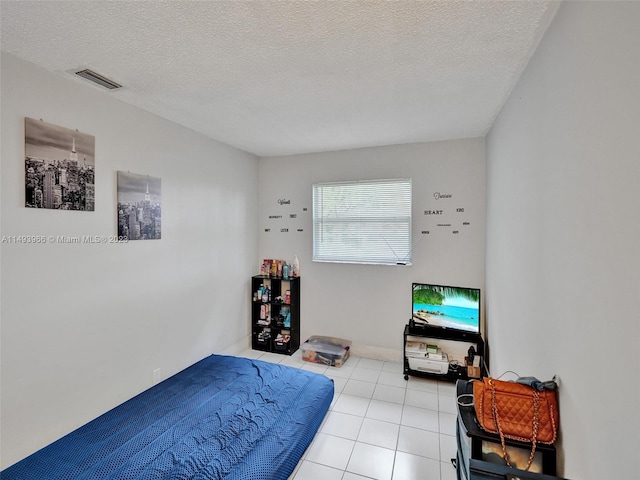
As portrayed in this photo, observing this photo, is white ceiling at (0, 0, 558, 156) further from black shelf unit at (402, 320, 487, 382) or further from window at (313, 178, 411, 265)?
black shelf unit at (402, 320, 487, 382)

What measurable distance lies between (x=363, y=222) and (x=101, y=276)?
8.67 feet

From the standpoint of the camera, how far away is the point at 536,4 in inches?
52.0

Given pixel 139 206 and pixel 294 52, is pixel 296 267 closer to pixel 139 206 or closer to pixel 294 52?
pixel 139 206

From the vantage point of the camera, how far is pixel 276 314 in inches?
158

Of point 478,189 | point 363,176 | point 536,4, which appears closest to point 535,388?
point 536,4

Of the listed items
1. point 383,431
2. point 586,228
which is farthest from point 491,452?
point 383,431

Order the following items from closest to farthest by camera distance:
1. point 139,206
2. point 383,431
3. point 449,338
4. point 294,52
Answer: point 294,52 < point 383,431 < point 139,206 < point 449,338

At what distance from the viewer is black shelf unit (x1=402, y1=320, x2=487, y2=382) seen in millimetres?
2959

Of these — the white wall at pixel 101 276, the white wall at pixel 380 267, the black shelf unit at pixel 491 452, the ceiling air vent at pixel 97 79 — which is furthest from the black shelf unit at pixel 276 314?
the black shelf unit at pixel 491 452

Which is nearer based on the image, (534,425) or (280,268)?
(534,425)

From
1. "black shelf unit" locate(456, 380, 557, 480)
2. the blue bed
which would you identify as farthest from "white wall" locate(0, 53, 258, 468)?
"black shelf unit" locate(456, 380, 557, 480)

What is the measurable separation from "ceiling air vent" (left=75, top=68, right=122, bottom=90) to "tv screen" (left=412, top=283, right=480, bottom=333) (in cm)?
322

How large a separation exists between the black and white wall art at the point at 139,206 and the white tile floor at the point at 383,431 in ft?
7.08

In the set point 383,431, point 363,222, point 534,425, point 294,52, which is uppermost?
point 294,52
